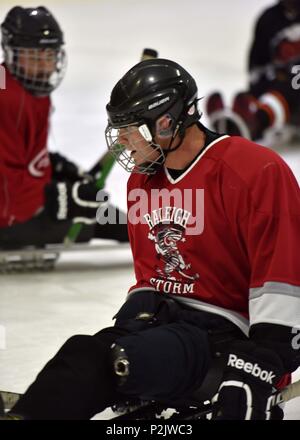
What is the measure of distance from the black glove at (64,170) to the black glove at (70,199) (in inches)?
5.9

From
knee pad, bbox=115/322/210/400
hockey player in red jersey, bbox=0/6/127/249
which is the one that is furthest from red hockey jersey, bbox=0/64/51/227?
knee pad, bbox=115/322/210/400

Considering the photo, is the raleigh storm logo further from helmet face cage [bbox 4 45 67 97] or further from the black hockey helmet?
helmet face cage [bbox 4 45 67 97]

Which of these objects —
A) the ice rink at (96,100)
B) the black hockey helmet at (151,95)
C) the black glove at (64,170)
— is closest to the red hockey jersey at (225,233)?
the black hockey helmet at (151,95)

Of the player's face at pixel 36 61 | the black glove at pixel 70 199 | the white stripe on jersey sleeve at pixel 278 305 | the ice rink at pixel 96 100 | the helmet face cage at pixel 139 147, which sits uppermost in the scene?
the helmet face cage at pixel 139 147

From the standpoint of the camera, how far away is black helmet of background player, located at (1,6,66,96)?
11.6 feet

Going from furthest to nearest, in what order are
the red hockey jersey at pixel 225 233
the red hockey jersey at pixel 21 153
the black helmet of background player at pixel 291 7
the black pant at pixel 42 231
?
the black helmet of background player at pixel 291 7 → the black pant at pixel 42 231 → the red hockey jersey at pixel 21 153 → the red hockey jersey at pixel 225 233

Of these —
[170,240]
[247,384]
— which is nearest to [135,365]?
[247,384]

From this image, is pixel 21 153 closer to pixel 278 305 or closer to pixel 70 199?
pixel 70 199

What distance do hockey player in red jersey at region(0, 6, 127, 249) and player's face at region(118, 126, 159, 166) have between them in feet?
5.00

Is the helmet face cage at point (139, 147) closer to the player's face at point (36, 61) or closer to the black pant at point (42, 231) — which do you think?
the player's face at point (36, 61)

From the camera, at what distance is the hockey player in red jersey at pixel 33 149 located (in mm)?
3533

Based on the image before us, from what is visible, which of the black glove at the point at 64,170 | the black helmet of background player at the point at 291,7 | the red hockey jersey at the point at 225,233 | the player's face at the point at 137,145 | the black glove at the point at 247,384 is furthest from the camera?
the black helmet of background player at the point at 291,7

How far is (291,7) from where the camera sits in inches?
230

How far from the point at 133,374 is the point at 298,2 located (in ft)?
13.9
